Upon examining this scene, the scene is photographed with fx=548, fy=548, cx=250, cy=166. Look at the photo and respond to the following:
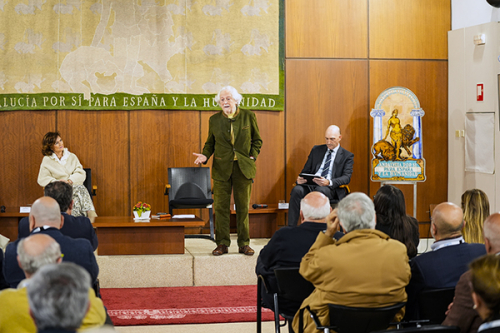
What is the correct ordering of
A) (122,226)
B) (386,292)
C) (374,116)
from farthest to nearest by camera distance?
→ (374,116)
(122,226)
(386,292)

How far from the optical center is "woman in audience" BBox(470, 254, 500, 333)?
1.75 meters

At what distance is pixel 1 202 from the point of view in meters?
6.72

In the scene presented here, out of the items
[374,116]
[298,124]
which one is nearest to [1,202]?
[298,124]

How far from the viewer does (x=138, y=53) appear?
22.2ft

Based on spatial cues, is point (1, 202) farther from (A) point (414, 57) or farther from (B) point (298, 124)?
(A) point (414, 57)

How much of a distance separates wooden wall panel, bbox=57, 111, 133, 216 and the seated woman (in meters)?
0.49

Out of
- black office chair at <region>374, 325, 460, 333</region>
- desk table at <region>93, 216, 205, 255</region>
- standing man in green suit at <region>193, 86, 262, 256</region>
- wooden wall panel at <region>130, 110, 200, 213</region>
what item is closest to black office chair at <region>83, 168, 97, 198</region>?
wooden wall panel at <region>130, 110, 200, 213</region>

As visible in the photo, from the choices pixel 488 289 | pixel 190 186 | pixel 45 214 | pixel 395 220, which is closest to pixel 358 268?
pixel 488 289

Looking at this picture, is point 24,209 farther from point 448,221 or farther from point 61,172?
point 448,221

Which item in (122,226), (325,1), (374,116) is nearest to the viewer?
(122,226)

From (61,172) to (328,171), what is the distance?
3.04 meters

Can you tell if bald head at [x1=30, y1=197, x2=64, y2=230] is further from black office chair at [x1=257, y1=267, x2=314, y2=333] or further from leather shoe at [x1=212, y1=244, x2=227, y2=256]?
leather shoe at [x1=212, y1=244, x2=227, y2=256]

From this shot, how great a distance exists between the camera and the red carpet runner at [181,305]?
4.28 meters

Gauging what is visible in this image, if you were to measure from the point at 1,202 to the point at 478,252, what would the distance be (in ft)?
19.1
